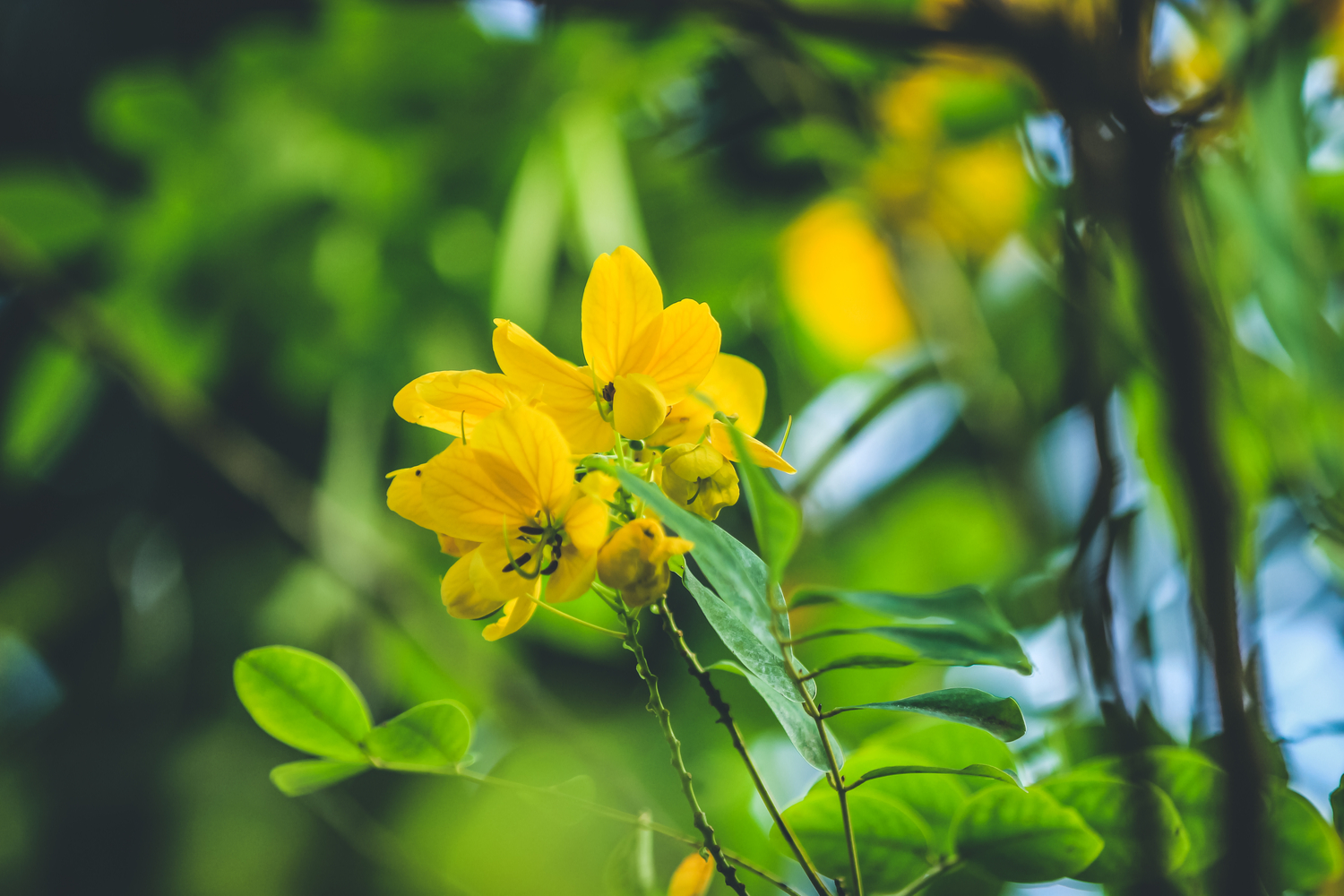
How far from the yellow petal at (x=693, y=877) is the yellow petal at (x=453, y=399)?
0.18 m

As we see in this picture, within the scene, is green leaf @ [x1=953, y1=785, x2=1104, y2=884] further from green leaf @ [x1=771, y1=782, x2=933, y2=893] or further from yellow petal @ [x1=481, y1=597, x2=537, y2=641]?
yellow petal @ [x1=481, y1=597, x2=537, y2=641]

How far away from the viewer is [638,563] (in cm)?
25

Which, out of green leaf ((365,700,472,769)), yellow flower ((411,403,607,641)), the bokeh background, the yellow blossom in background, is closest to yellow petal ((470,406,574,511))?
yellow flower ((411,403,607,641))

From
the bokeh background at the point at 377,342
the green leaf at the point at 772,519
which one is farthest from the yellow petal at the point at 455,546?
the bokeh background at the point at 377,342

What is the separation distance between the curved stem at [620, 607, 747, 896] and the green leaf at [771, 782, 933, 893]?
2.6 inches

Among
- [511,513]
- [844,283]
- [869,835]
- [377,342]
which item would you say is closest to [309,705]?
[511,513]

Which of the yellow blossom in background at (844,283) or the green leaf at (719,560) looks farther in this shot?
the yellow blossom in background at (844,283)

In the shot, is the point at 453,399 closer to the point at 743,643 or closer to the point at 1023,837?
the point at 743,643

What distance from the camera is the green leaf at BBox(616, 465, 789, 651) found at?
22 cm

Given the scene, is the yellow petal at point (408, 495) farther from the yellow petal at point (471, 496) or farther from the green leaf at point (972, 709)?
the green leaf at point (972, 709)

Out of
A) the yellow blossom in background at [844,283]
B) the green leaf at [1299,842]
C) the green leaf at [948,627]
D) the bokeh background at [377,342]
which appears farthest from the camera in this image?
the yellow blossom in background at [844,283]

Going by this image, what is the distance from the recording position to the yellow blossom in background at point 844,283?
4.24ft

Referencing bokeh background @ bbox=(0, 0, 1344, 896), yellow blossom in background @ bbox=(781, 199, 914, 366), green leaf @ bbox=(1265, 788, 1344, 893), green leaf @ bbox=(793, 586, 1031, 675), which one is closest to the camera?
green leaf @ bbox=(793, 586, 1031, 675)

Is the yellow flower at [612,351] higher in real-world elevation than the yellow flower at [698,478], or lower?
higher
